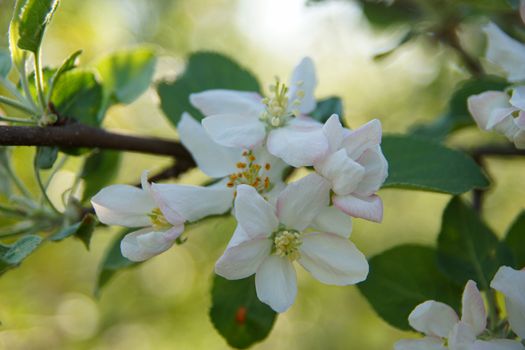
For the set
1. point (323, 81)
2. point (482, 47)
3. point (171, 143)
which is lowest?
point (323, 81)

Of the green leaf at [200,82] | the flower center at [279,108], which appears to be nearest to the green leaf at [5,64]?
the green leaf at [200,82]

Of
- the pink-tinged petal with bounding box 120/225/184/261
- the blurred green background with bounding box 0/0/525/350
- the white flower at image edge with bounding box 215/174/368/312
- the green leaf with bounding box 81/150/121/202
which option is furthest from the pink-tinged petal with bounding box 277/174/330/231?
the blurred green background with bounding box 0/0/525/350

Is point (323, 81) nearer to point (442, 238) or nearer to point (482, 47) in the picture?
point (482, 47)

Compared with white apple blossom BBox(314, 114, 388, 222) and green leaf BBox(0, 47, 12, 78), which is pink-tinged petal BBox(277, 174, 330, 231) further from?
green leaf BBox(0, 47, 12, 78)

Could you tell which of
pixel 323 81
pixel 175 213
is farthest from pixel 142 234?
pixel 323 81

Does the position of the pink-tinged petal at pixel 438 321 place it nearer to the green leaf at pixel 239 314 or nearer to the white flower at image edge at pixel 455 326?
the white flower at image edge at pixel 455 326
